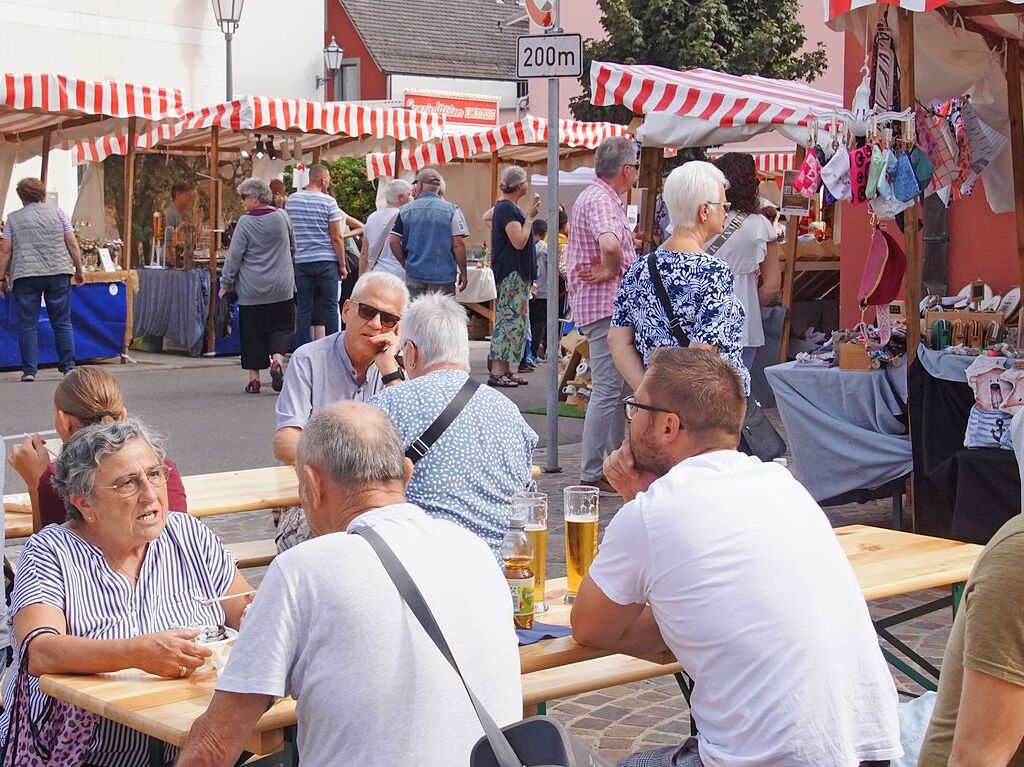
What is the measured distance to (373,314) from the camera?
5.10 meters

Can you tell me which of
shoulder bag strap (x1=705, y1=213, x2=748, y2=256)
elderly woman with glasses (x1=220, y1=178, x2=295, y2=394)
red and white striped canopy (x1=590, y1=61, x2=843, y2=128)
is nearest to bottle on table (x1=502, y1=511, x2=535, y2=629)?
shoulder bag strap (x1=705, y1=213, x2=748, y2=256)

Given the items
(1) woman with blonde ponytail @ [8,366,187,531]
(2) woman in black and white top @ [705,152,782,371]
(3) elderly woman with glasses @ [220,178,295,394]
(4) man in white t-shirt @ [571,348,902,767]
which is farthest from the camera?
(3) elderly woman with glasses @ [220,178,295,394]

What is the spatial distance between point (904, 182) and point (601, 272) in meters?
1.84

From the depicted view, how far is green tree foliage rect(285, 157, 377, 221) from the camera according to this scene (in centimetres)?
2573

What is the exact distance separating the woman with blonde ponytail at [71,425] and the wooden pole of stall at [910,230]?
4109 millimetres

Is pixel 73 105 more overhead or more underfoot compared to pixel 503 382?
more overhead

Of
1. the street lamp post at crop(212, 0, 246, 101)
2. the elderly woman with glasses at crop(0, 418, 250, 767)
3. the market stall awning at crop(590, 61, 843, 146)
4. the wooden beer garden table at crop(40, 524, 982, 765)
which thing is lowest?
the wooden beer garden table at crop(40, 524, 982, 765)

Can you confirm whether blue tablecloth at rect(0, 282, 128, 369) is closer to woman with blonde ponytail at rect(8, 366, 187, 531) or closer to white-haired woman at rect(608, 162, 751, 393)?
white-haired woman at rect(608, 162, 751, 393)

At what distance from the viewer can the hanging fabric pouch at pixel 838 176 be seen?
718 centimetres

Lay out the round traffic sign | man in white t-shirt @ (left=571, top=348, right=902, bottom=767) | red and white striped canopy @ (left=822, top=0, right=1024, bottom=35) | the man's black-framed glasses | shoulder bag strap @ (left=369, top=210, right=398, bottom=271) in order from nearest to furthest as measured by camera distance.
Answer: man in white t-shirt @ (left=571, top=348, right=902, bottom=767), the man's black-framed glasses, red and white striped canopy @ (left=822, top=0, right=1024, bottom=35), the round traffic sign, shoulder bag strap @ (left=369, top=210, right=398, bottom=271)

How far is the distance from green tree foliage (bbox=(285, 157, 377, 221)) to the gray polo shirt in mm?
20681

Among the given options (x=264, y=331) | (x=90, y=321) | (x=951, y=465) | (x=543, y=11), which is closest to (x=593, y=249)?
(x=543, y=11)

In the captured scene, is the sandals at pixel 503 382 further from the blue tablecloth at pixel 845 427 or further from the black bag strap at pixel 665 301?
the black bag strap at pixel 665 301

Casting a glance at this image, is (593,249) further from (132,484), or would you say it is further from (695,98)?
(132,484)
